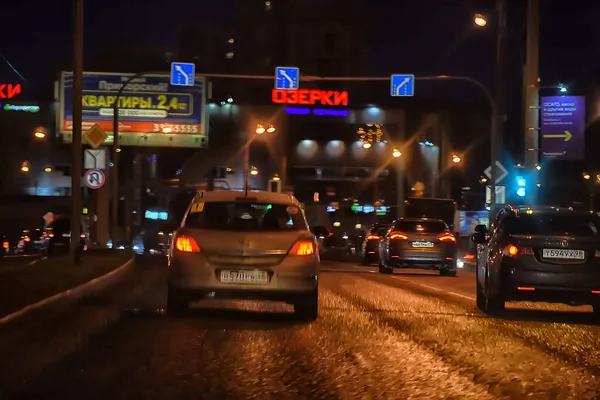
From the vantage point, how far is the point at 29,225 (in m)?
52.4

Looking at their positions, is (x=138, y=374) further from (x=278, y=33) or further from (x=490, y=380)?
(x=278, y=33)

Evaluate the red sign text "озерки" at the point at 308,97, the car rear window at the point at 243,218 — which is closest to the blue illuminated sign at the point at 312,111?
the red sign text "озерки" at the point at 308,97

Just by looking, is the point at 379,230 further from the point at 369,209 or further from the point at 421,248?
the point at 369,209

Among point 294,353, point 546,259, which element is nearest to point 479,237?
point 546,259

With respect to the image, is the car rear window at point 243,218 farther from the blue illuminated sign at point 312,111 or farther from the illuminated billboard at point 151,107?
the blue illuminated sign at point 312,111

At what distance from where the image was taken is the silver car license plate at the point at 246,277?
10969 mm

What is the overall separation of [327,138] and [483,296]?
55962 mm

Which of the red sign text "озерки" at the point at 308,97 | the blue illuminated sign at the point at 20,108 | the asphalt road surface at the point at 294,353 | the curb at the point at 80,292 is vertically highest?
the blue illuminated sign at the point at 20,108

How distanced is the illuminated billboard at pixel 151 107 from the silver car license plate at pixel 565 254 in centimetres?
3673

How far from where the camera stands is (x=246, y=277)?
11000 millimetres

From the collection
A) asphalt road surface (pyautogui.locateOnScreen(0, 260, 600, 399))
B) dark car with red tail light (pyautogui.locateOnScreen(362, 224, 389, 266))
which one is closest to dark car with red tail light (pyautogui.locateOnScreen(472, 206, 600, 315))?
asphalt road surface (pyautogui.locateOnScreen(0, 260, 600, 399))

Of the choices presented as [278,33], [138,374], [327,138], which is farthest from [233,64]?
[138,374]

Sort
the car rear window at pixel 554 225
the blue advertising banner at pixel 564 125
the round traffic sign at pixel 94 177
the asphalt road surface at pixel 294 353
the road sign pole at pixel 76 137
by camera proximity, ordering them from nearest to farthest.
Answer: the asphalt road surface at pixel 294 353
the car rear window at pixel 554 225
the road sign pole at pixel 76 137
the blue advertising banner at pixel 564 125
the round traffic sign at pixel 94 177

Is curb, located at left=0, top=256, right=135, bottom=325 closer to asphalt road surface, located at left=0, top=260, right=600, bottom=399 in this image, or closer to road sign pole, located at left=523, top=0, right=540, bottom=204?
asphalt road surface, located at left=0, top=260, right=600, bottom=399
